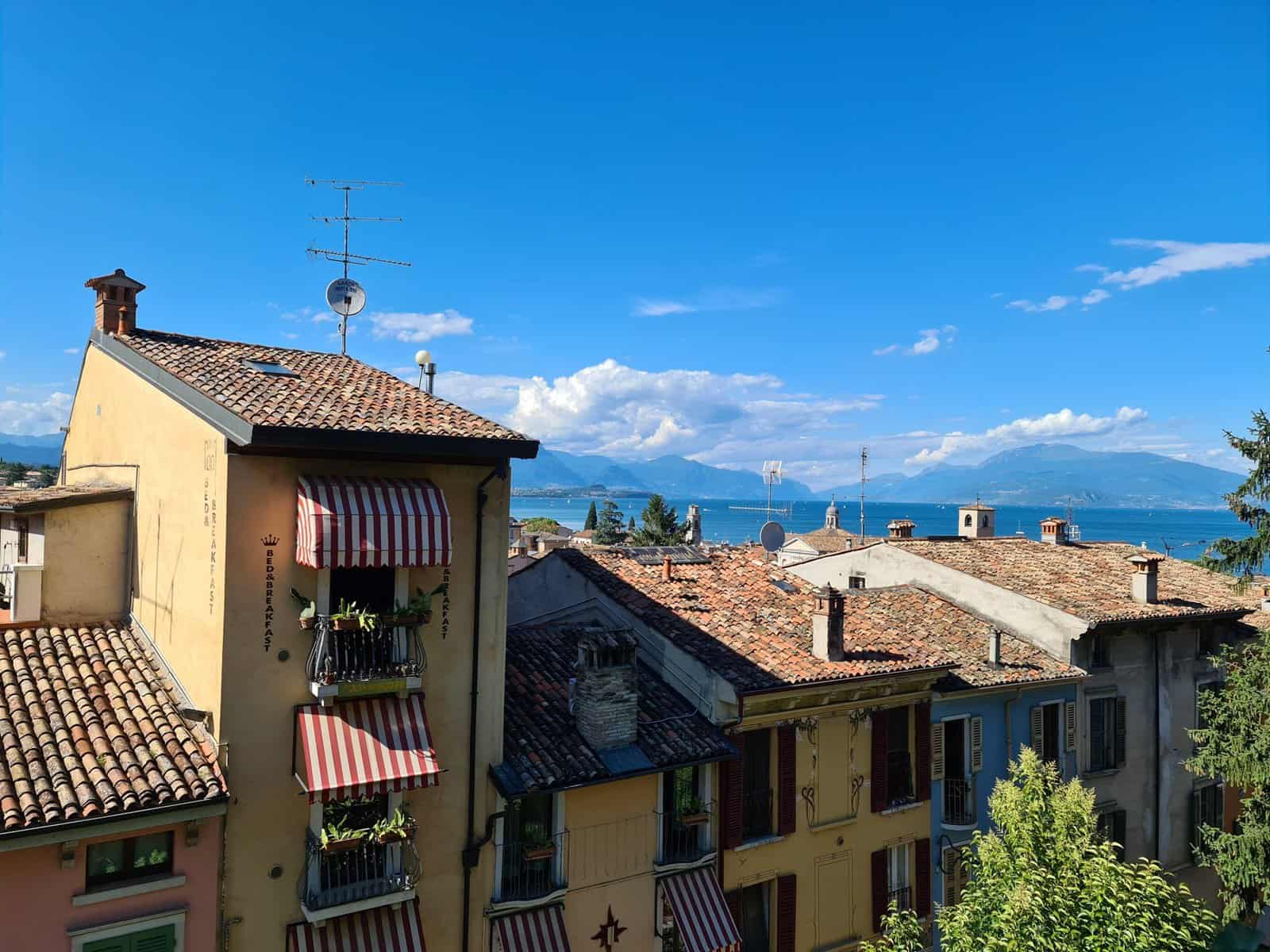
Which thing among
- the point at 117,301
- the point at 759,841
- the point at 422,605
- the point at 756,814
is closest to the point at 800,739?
the point at 756,814

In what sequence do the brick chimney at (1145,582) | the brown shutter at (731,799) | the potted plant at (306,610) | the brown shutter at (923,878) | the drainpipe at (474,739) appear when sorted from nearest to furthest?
the potted plant at (306,610), the drainpipe at (474,739), the brown shutter at (731,799), the brown shutter at (923,878), the brick chimney at (1145,582)

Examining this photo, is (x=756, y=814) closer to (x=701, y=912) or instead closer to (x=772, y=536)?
(x=701, y=912)

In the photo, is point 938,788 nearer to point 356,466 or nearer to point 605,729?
point 605,729

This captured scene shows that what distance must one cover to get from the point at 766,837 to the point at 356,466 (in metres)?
11.1

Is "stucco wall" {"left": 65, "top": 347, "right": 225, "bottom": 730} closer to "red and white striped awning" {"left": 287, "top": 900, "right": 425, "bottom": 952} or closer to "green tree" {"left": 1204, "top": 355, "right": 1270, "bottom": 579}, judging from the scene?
"red and white striped awning" {"left": 287, "top": 900, "right": 425, "bottom": 952}

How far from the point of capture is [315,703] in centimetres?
1196

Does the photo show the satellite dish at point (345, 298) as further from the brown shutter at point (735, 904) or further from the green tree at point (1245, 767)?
the green tree at point (1245, 767)

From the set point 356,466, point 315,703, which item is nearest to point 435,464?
point 356,466

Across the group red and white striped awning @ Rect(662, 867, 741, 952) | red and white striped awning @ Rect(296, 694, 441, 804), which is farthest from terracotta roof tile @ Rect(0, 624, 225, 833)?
red and white striped awning @ Rect(662, 867, 741, 952)

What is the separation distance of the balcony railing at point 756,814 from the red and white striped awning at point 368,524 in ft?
28.4

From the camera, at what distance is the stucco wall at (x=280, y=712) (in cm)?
1142

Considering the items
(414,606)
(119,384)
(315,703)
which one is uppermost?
(119,384)

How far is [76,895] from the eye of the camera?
10.4m

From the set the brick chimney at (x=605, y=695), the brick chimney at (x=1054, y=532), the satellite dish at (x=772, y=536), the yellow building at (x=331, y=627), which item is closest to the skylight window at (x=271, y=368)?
the yellow building at (x=331, y=627)
